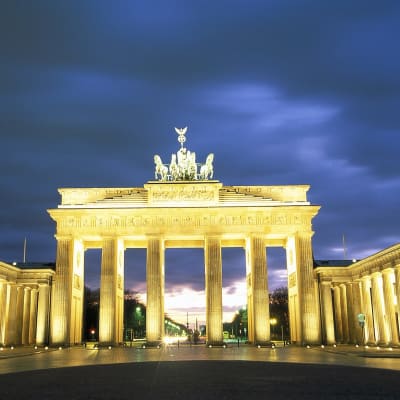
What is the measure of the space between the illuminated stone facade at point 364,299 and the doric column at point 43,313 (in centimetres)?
3443

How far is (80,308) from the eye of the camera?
68.9 m

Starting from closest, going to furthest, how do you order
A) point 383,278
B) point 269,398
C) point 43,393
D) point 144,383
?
point 269,398 → point 43,393 → point 144,383 → point 383,278

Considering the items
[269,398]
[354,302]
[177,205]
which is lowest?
[269,398]

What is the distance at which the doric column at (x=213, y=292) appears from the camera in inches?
2405

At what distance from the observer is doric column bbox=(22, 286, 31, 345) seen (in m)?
68.8

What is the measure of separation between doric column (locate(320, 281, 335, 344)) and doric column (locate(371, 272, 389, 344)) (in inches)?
253

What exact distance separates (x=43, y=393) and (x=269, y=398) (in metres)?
7.37

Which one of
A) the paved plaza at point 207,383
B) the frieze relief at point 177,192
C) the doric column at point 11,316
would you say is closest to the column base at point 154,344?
the doric column at point 11,316

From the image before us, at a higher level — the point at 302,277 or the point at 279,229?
the point at 279,229

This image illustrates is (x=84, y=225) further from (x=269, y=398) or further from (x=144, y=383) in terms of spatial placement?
(x=269, y=398)

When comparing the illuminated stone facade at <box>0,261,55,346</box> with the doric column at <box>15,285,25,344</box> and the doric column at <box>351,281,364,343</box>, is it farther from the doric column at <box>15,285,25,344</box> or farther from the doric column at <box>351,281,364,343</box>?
the doric column at <box>351,281,364,343</box>

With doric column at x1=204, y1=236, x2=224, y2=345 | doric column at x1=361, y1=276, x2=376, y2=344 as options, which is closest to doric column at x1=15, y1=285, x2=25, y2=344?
doric column at x1=204, y1=236, x2=224, y2=345

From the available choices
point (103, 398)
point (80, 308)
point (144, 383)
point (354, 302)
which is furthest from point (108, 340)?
point (103, 398)

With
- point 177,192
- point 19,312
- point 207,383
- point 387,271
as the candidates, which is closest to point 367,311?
point 387,271
